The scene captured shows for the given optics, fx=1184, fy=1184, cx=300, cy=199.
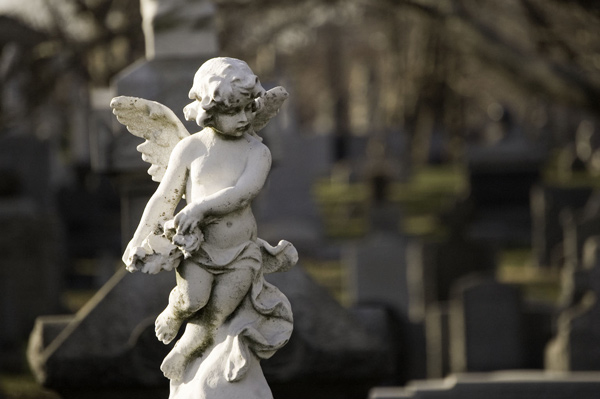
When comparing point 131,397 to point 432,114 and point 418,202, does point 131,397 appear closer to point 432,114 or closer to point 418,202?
point 418,202

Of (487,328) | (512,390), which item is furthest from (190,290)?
(487,328)

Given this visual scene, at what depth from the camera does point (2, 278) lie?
13.7 metres

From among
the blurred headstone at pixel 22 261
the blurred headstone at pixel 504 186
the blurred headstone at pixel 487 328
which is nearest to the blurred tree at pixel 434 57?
the blurred headstone at pixel 487 328

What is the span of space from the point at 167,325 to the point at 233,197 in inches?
22.5

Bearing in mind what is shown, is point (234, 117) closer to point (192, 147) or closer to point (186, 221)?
point (192, 147)

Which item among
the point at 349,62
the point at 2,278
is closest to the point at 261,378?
the point at 2,278

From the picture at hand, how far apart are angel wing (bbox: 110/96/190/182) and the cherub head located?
14.8 inches

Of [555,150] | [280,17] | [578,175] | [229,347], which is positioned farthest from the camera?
[555,150]

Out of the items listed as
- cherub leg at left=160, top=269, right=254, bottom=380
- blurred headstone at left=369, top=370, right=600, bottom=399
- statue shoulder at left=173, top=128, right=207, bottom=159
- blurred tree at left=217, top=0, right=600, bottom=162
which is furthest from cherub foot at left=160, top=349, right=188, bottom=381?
blurred tree at left=217, top=0, right=600, bottom=162

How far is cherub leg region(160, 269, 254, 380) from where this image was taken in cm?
416

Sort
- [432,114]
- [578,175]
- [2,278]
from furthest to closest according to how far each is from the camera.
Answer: [432,114] < [578,175] < [2,278]

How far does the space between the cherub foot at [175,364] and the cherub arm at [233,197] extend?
22.0 inches

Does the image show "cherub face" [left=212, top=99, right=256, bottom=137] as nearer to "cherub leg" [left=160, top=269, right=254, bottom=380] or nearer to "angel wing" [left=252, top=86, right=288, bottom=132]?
"angel wing" [left=252, top=86, right=288, bottom=132]

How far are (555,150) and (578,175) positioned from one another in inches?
597
